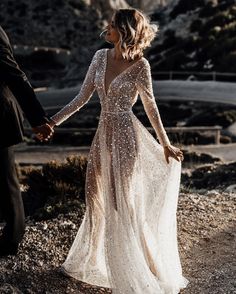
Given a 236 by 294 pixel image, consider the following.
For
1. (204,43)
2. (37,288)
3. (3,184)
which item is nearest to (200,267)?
(37,288)

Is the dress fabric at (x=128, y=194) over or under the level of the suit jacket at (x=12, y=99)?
under

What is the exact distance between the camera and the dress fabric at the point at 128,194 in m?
4.82

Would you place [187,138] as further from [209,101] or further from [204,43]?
[204,43]

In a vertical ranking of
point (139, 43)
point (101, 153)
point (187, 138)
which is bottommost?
point (187, 138)

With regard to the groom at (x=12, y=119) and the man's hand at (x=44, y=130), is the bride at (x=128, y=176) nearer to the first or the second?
the man's hand at (x=44, y=130)

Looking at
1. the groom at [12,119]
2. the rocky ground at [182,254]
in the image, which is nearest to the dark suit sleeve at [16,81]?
the groom at [12,119]

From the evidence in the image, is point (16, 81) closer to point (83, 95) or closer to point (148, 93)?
point (83, 95)

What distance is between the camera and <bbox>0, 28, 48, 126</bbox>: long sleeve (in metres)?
4.61

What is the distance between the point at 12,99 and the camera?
4742 mm

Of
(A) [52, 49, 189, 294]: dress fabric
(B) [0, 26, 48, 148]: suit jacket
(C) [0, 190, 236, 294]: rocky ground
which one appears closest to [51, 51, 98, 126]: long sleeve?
(A) [52, 49, 189, 294]: dress fabric

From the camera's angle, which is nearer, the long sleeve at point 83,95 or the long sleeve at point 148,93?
the long sleeve at point 148,93

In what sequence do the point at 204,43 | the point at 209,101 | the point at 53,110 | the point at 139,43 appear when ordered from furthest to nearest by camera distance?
the point at 204,43 < the point at 53,110 < the point at 209,101 < the point at 139,43

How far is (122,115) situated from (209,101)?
82.5ft

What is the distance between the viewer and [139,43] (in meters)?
4.60
